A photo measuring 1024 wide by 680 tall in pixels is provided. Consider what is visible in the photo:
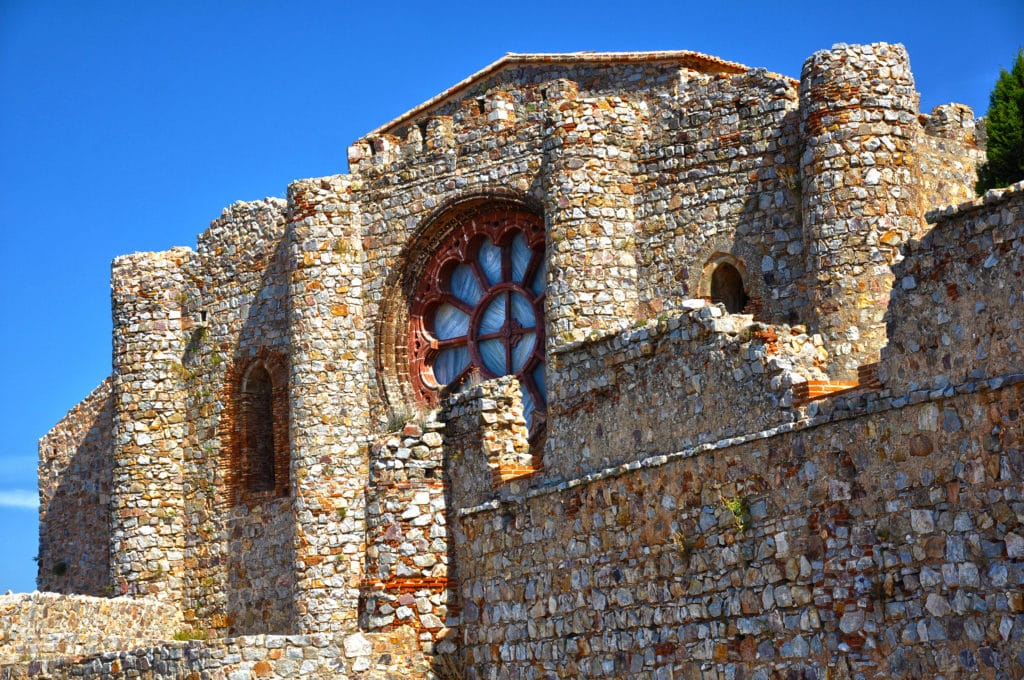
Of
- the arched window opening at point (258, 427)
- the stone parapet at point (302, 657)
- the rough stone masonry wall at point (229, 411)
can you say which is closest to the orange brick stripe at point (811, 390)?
the stone parapet at point (302, 657)

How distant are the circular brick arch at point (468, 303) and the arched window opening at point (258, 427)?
2497mm

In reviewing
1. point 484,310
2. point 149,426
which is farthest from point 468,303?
point 149,426

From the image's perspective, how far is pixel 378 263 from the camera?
27203 mm

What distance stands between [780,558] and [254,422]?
1543 cm

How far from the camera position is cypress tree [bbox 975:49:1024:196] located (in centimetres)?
2198

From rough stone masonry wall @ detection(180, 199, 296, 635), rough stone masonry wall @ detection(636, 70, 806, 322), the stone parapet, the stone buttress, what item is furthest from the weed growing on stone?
rough stone masonry wall @ detection(180, 199, 296, 635)

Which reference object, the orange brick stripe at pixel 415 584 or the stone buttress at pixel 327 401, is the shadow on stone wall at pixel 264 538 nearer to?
the stone buttress at pixel 327 401

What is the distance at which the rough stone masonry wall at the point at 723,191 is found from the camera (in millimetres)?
23562

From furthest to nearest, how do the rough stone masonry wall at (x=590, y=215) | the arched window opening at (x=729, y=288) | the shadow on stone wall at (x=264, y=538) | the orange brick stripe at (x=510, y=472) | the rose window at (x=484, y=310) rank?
the shadow on stone wall at (x=264, y=538)
the rose window at (x=484, y=310)
the rough stone masonry wall at (x=590, y=215)
the arched window opening at (x=729, y=288)
the orange brick stripe at (x=510, y=472)

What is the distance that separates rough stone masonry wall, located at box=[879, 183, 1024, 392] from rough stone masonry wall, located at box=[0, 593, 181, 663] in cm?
1216

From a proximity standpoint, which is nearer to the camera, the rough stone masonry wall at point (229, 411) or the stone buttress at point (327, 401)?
the stone buttress at point (327, 401)

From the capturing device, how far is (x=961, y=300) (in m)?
13.3

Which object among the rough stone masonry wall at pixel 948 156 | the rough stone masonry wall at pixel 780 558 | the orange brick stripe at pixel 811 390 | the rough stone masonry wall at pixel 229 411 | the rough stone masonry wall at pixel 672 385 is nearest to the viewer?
the rough stone masonry wall at pixel 780 558

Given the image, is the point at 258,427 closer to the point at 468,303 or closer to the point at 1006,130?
the point at 468,303
